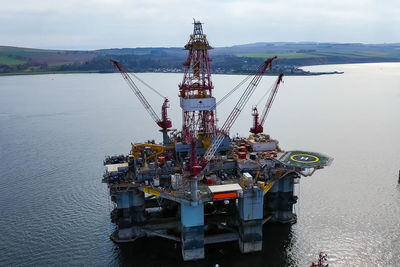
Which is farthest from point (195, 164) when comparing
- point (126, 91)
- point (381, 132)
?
point (126, 91)

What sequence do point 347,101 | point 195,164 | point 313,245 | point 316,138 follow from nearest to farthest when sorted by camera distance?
1. point 195,164
2. point 313,245
3. point 316,138
4. point 347,101

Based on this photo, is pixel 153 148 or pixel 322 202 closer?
pixel 153 148

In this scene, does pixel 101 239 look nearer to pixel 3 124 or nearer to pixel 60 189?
pixel 60 189

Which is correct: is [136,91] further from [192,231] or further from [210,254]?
[210,254]

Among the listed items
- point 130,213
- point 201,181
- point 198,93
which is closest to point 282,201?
point 201,181

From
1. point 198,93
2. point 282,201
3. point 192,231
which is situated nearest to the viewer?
point 192,231

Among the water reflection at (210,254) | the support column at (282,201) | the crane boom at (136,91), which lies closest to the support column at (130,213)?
the water reflection at (210,254)

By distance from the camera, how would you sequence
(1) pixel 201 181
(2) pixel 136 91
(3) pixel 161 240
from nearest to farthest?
1. (1) pixel 201 181
2. (3) pixel 161 240
3. (2) pixel 136 91

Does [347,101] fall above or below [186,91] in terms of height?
below
